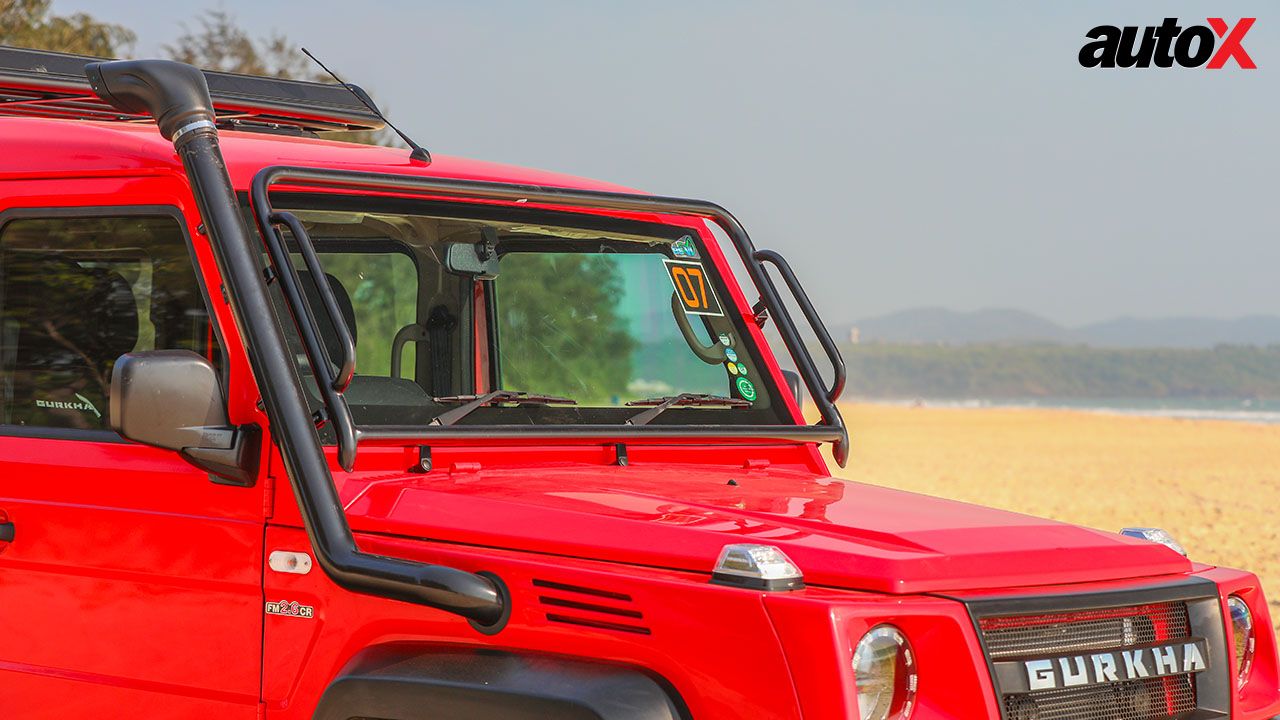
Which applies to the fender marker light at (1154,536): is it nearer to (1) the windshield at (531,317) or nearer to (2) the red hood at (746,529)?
(2) the red hood at (746,529)

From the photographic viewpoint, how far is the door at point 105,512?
3281mm

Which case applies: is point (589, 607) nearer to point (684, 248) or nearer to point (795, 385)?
point (795, 385)

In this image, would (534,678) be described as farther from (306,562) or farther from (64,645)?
(64,645)

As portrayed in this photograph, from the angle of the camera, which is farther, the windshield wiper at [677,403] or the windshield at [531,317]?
the windshield wiper at [677,403]

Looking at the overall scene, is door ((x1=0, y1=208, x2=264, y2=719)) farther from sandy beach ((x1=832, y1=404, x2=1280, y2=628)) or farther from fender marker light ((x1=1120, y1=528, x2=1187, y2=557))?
sandy beach ((x1=832, y1=404, x2=1280, y2=628))

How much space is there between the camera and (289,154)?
12.6 feet

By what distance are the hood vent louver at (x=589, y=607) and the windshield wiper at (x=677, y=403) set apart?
1.07m

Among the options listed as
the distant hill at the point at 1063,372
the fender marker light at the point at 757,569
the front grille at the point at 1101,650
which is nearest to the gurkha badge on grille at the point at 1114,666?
the front grille at the point at 1101,650

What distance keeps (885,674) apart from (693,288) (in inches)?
78.0

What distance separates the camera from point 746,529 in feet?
9.86

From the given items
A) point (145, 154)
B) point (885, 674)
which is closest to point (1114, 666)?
point (885, 674)

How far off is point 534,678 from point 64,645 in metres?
1.28

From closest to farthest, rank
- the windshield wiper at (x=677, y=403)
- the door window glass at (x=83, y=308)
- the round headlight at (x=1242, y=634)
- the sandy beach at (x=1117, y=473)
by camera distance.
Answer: the round headlight at (x=1242, y=634), the door window glass at (x=83, y=308), the windshield wiper at (x=677, y=403), the sandy beach at (x=1117, y=473)

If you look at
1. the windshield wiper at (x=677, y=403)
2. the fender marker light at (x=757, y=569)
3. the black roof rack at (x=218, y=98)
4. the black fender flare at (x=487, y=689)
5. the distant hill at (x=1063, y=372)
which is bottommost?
the distant hill at (x=1063, y=372)
